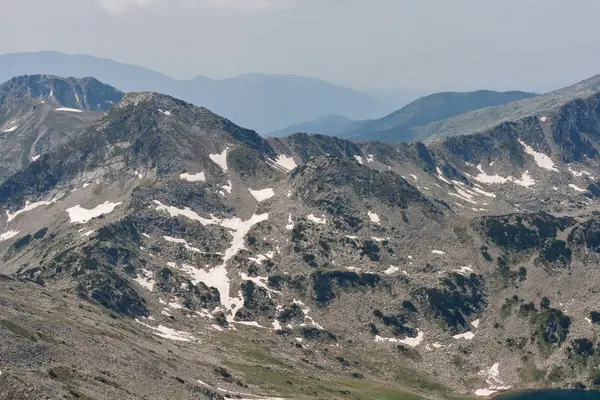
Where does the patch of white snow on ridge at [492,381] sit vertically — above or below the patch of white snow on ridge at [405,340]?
below

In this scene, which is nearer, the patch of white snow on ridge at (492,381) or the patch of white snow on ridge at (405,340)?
the patch of white snow on ridge at (492,381)

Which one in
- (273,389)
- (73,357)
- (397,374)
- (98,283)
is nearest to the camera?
(73,357)

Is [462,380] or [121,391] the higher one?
[121,391]

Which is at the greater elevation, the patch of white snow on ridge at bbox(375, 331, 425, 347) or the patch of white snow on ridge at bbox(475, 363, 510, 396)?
the patch of white snow on ridge at bbox(375, 331, 425, 347)

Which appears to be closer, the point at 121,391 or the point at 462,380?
the point at 121,391

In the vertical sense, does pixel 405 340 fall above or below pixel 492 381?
above

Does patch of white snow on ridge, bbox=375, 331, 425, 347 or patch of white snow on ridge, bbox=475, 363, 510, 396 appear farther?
patch of white snow on ridge, bbox=375, 331, 425, 347

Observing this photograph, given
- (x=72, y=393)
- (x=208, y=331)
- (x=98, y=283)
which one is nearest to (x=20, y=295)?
(x=98, y=283)

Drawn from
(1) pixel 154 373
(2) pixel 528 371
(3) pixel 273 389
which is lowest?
(2) pixel 528 371

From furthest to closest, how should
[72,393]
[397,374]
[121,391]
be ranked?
[397,374]
[121,391]
[72,393]

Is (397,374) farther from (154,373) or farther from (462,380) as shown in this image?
(154,373)

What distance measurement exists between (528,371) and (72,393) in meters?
145

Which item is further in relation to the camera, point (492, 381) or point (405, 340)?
point (405, 340)

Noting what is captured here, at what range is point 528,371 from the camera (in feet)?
595
